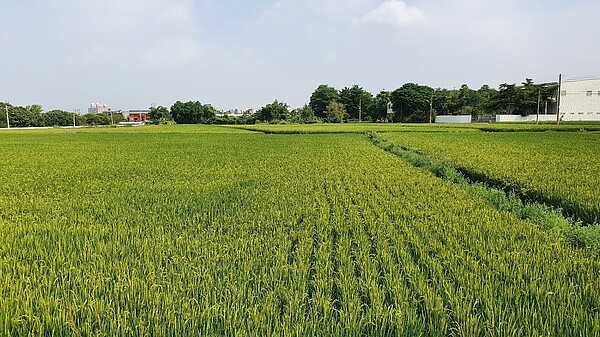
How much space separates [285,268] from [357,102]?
88.8 metres

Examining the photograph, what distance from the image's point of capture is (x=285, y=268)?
340 cm

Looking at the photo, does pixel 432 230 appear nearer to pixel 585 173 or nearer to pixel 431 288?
pixel 431 288

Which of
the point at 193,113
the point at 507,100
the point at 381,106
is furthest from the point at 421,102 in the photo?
the point at 193,113

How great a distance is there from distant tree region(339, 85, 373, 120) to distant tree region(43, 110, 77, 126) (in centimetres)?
5691

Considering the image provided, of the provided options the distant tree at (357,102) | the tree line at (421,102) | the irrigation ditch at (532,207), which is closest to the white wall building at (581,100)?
the tree line at (421,102)

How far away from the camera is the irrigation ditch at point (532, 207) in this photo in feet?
16.4

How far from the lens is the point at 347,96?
91.9m

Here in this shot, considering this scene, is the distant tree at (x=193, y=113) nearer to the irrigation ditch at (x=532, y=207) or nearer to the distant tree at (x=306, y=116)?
the distant tree at (x=306, y=116)

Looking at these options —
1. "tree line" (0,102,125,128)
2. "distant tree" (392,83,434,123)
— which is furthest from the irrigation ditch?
"tree line" (0,102,125,128)

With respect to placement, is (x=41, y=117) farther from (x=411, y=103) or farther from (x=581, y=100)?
(x=581, y=100)

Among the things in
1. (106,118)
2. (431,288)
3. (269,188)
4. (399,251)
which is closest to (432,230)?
(399,251)

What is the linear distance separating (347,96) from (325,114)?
800 centimetres

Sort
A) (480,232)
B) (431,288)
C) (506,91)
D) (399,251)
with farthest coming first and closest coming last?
(506,91), (480,232), (399,251), (431,288)

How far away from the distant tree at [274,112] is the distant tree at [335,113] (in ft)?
30.3
